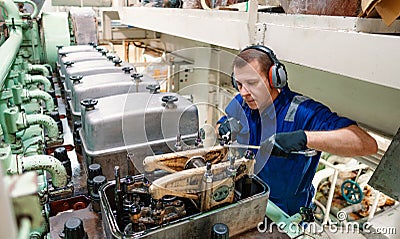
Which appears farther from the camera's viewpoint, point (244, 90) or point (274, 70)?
point (244, 90)

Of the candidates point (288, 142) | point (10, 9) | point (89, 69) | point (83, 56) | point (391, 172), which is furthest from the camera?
point (83, 56)

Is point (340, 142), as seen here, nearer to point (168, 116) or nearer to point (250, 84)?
point (250, 84)

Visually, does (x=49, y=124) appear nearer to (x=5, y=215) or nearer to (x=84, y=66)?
(x=84, y=66)

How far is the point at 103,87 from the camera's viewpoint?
4.24 ft

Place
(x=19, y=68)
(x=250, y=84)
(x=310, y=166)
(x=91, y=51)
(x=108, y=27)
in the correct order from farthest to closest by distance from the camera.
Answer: (x=108, y=27) < (x=91, y=51) < (x=19, y=68) < (x=310, y=166) < (x=250, y=84)

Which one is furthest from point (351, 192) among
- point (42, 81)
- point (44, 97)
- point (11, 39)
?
point (11, 39)

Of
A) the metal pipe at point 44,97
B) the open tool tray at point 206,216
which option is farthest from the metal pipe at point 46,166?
the metal pipe at point 44,97

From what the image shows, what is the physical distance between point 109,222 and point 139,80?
897 mm

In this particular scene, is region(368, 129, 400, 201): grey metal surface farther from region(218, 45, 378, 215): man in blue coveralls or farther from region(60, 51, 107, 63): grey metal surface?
region(60, 51, 107, 63): grey metal surface

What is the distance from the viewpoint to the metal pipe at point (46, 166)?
0.87m

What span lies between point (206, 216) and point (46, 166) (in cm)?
55

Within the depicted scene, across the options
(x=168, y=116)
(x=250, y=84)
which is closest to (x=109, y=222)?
(x=168, y=116)

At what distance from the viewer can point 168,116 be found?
3.33 ft

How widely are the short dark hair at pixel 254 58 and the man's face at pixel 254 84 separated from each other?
0.5 inches
